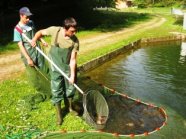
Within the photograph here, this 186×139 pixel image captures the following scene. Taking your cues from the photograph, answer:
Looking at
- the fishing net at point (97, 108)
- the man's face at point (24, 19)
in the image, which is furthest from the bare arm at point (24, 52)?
the fishing net at point (97, 108)

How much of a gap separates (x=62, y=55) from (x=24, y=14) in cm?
155

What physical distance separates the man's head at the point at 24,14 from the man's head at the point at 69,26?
1.51 meters

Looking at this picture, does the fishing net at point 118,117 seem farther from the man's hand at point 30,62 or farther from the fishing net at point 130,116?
the man's hand at point 30,62

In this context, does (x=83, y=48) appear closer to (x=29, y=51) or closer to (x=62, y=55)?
(x=29, y=51)

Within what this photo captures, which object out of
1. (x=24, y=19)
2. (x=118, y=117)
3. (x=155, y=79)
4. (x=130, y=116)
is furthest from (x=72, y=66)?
(x=155, y=79)

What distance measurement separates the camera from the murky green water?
1009cm

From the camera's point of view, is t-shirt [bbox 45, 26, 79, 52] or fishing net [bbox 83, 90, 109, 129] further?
fishing net [bbox 83, 90, 109, 129]

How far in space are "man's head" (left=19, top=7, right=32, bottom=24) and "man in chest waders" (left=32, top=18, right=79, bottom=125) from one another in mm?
836

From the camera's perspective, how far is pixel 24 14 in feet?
28.5

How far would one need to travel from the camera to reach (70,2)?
3406 centimetres

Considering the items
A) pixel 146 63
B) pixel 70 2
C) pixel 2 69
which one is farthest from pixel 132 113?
pixel 70 2

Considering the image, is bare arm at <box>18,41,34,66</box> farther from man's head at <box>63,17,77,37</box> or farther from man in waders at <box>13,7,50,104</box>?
man's head at <box>63,17,77,37</box>

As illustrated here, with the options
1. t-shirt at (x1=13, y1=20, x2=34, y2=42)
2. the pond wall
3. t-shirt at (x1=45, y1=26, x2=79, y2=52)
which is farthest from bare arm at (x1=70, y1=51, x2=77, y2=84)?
the pond wall

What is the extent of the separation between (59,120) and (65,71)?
1.23 metres
